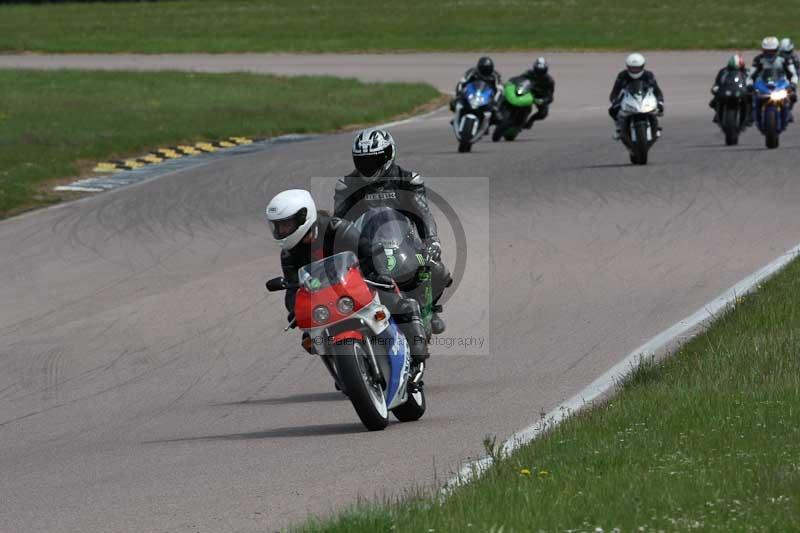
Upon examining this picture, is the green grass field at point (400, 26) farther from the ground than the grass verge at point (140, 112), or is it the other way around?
the grass verge at point (140, 112)

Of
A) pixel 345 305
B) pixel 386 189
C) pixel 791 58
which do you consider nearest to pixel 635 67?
pixel 791 58

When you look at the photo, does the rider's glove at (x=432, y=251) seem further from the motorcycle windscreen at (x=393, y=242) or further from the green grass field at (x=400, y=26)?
the green grass field at (x=400, y=26)

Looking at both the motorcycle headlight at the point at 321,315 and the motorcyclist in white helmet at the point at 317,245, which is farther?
the motorcyclist in white helmet at the point at 317,245

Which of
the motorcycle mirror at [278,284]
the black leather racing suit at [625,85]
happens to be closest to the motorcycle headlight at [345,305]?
the motorcycle mirror at [278,284]

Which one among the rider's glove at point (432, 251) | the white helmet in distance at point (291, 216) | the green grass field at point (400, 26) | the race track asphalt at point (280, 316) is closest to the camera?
the race track asphalt at point (280, 316)

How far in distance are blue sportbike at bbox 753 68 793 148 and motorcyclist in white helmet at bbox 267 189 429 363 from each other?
14.7m

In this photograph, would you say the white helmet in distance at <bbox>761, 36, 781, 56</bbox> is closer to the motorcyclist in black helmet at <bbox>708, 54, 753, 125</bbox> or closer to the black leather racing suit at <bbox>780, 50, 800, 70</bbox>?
the motorcyclist in black helmet at <bbox>708, 54, 753, 125</bbox>

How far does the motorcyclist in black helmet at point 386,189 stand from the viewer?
10.2m

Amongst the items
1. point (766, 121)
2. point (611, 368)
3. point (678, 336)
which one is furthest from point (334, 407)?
point (766, 121)

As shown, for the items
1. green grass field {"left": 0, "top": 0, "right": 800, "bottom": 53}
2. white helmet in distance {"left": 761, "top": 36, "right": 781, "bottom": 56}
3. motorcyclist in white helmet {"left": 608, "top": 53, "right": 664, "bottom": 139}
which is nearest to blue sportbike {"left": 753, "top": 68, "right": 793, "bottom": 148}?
white helmet in distance {"left": 761, "top": 36, "right": 781, "bottom": 56}

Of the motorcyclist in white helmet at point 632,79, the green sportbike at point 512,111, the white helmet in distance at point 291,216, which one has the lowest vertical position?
the green sportbike at point 512,111

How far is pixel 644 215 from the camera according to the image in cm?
1783

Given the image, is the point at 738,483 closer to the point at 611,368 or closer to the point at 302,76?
the point at 611,368

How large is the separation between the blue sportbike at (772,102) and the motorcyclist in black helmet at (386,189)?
545 inches
